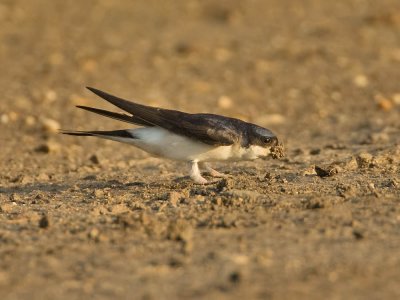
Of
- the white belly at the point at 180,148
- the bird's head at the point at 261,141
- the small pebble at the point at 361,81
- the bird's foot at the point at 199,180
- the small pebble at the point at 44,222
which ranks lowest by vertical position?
the small pebble at the point at 44,222

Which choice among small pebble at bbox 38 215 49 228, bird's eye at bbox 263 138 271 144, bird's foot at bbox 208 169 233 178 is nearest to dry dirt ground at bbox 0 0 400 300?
small pebble at bbox 38 215 49 228

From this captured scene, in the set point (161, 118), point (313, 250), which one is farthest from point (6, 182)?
point (313, 250)

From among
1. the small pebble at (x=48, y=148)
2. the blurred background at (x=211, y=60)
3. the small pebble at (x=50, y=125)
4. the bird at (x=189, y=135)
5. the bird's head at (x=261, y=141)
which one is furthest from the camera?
the blurred background at (x=211, y=60)

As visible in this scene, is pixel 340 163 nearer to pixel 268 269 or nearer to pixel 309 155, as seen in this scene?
pixel 309 155

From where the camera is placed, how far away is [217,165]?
23.0ft

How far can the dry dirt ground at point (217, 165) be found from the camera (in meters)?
4.11

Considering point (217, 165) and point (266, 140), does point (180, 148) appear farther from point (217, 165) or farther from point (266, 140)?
point (217, 165)

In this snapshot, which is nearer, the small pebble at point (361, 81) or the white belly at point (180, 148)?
the white belly at point (180, 148)

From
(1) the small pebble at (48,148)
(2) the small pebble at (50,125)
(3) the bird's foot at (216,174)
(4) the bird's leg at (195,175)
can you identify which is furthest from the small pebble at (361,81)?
A: (4) the bird's leg at (195,175)

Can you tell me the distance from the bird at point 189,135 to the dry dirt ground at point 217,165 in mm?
226

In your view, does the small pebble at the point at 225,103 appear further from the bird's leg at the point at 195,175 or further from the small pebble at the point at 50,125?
the bird's leg at the point at 195,175

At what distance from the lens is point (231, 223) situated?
4.81 metres

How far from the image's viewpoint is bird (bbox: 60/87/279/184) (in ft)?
19.3

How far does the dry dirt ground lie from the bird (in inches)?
8.9
